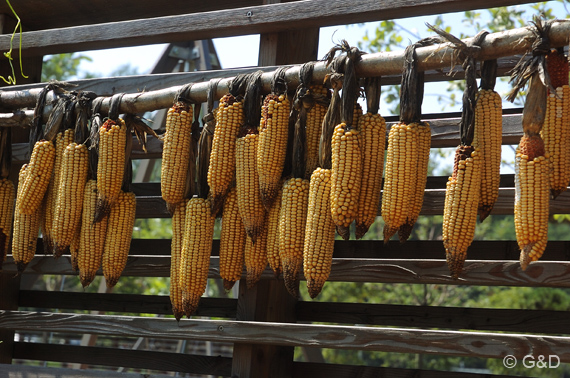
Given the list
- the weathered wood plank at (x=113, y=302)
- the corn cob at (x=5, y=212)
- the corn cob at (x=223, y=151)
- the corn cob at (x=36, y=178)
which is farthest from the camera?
the weathered wood plank at (x=113, y=302)

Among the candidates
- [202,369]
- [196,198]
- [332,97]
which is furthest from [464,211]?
[202,369]

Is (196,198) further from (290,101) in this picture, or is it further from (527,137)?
(527,137)

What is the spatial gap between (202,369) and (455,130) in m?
2.26

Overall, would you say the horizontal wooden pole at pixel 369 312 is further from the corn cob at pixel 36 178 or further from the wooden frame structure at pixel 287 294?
the corn cob at pixel 36 178

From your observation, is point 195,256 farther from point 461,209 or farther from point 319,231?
point 461,209

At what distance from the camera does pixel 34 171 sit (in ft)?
10.8

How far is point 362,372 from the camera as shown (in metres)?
3.84

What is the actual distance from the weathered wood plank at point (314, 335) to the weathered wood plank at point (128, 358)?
90 cm

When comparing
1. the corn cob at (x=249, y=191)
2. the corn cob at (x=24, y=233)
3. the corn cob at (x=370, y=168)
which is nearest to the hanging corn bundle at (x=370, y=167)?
the corn cob at (x=370, y=168)

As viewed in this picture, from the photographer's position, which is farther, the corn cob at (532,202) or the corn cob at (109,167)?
the corn cob at (109,167)

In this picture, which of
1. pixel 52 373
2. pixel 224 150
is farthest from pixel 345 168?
pixel 52 373

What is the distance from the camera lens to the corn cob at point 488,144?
2342 mm

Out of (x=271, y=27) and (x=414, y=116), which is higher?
(x=271, y=27)

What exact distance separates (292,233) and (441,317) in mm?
2012
